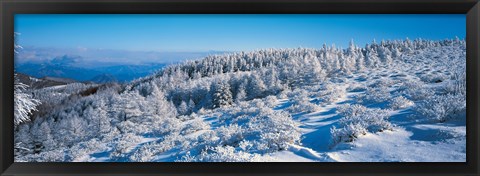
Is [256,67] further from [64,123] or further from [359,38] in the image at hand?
[64,123]

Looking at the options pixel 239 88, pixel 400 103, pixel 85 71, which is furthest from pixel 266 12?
pixel 85 71

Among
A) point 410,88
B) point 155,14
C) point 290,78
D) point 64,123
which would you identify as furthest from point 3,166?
point 410,88

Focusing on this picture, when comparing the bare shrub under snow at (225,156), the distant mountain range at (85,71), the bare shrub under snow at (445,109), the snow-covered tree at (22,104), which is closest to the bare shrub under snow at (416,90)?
the bare shrub under snow at (445,109)

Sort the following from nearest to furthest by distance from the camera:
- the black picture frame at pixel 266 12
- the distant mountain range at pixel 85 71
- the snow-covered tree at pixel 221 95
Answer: the black picture frame at pixel 266 12, the distant mountain range at pixel 85 71, the snow-covered tree at pixel 221 95

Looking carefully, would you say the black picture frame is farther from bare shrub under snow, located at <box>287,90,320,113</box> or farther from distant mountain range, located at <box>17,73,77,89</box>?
bare shrub under snow, located at <box>287,90,320,113</box>

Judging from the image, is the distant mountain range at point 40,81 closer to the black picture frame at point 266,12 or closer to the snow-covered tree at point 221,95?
the black picture frame at point 266,12

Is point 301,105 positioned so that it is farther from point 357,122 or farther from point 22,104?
point 22,104

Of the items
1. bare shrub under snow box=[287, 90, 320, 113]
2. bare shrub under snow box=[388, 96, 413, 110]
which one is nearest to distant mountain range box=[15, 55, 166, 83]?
bare shrub under snow box=[287, 90, 320, 113]
